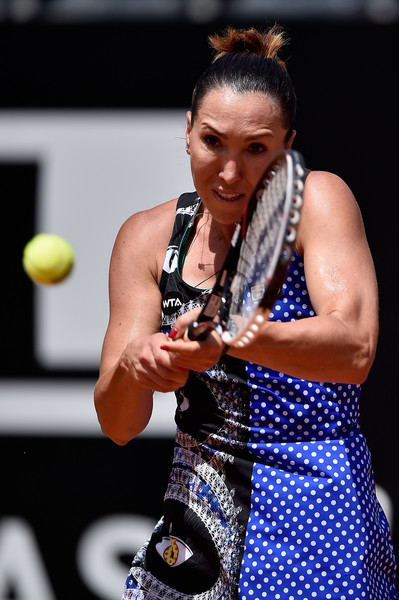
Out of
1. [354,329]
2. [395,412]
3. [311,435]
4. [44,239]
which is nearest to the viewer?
[354,329]

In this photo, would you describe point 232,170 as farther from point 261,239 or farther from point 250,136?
point 261,239

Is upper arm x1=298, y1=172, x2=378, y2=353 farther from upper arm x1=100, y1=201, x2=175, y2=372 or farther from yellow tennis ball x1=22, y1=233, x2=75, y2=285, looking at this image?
yellow tennis ball x1=22, y1=233, x2=75, y2=285

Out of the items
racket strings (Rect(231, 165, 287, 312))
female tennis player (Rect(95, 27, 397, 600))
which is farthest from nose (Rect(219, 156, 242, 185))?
racket strings (Rect(231, 165, 287, 312))

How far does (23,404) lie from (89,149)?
40.5 inches

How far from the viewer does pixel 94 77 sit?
3.84 metres

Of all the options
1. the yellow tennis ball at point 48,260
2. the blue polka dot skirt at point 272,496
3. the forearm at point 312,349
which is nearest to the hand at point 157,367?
the forearm at point 312,349

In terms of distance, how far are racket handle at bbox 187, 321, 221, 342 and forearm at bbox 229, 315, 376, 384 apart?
0.26 ft

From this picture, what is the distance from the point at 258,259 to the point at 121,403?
69 cm

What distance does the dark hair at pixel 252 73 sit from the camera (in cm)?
229

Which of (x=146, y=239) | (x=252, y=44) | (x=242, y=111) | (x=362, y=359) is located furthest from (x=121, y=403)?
(x=252, y=44)

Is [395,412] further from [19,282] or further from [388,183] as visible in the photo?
[19,282]

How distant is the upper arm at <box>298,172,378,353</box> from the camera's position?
81.5 inches

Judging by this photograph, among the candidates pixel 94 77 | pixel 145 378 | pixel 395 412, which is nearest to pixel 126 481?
pixel 395 412

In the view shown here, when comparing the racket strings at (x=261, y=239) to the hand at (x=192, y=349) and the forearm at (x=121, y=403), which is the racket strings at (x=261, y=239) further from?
the forearm at (x=121, y=403)
